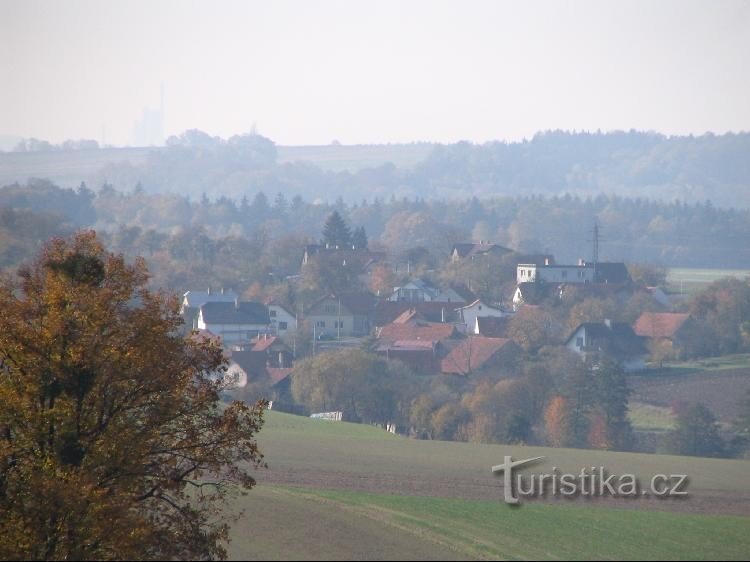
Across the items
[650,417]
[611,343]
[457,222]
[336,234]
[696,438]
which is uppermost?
→ [457,222]

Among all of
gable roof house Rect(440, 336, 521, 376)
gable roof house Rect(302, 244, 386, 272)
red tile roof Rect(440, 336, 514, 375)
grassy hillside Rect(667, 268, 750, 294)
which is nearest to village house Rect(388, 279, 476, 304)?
gable roof house Rect(302, 244, 386, 272)

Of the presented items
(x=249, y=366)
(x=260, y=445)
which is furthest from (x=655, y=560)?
(x=249, y=366)

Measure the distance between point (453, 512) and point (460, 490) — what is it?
2.81 metres

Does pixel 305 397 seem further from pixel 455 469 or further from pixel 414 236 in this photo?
pixel 414 236

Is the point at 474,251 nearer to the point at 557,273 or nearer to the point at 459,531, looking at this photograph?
the point at 557,273

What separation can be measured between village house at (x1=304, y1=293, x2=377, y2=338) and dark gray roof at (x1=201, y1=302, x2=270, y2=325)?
2.16 meters

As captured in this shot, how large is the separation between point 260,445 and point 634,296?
41.5m

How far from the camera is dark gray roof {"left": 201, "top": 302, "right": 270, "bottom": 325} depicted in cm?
5956

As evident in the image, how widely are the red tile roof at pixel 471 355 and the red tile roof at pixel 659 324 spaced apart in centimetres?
806

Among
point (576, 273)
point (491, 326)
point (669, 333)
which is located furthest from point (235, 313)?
point (576, 273)

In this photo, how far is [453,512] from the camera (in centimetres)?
1842

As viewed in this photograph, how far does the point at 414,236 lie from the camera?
4154 inches

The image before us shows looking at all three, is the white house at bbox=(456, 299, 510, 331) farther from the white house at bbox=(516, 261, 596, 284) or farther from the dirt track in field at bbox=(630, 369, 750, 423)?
the dirt track in field at bbox=(630, 369, 750, 423)

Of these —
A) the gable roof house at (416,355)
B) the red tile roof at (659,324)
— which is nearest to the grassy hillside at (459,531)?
the gable roof house at (416,355)
